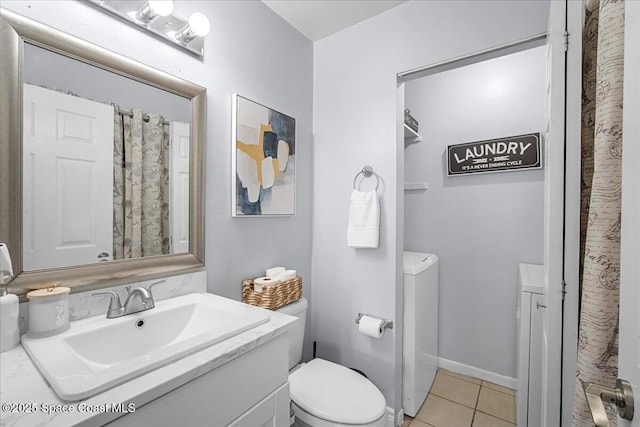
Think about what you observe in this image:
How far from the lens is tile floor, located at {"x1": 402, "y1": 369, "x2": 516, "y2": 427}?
5.81 feet

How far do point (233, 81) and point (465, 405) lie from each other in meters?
2.43

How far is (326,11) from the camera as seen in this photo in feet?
5.70

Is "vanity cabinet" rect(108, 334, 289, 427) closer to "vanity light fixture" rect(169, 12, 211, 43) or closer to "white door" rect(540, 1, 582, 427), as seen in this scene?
"white door" rect(540, 1, 582, 427)

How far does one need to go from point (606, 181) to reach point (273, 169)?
139 centimetres

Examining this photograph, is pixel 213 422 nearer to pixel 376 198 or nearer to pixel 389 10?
pixel 376 198

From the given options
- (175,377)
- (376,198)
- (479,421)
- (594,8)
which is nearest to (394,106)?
(376,198)

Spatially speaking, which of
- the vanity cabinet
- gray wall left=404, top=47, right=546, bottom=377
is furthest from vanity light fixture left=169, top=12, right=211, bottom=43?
gray wall left=404, top=47, right=546, bottom=377

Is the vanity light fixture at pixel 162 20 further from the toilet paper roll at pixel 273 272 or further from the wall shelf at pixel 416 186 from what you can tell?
the wall shelf at pixel 416 186

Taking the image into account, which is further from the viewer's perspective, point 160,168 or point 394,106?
point 394,106

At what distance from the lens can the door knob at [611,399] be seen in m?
0.43

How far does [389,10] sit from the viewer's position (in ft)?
5.65

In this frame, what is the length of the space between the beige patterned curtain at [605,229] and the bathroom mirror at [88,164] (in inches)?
53.4

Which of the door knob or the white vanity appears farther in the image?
the white vanity

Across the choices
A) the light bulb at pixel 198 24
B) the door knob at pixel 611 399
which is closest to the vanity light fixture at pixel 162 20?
the light bulb at pixel 198 24
